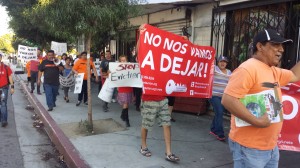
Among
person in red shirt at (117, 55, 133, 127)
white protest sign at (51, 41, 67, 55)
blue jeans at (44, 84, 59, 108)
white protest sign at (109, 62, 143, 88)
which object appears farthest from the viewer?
white protest sign at (51, 41, 67, 55)

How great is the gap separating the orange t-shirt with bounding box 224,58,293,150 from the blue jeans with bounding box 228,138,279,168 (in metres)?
0.04

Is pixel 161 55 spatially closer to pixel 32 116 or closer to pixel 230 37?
pixel 230 37

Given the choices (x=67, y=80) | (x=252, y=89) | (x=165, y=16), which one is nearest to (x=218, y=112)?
(x=252, y=89)

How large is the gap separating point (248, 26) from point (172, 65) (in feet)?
10.2

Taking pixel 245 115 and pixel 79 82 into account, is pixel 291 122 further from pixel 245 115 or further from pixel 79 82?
pixel 79 82

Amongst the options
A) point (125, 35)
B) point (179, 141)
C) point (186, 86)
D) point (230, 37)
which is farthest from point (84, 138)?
point (125, 35)

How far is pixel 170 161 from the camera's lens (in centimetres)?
467

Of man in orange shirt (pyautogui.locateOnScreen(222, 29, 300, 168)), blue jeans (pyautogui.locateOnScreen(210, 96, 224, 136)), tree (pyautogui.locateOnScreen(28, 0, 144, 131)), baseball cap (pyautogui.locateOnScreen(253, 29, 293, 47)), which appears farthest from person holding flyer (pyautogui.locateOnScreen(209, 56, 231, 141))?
baseball cap (pyautogui.locateOnScreen(253, 29, 293, 47))

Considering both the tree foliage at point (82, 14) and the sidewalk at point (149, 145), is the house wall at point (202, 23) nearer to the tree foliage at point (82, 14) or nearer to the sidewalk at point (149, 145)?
the sidewalk at point (149, 145)

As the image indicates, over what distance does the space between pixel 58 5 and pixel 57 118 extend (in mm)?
3035

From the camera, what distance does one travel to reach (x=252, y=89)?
7.70 ft

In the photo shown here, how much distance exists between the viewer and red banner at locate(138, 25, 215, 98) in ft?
14.9

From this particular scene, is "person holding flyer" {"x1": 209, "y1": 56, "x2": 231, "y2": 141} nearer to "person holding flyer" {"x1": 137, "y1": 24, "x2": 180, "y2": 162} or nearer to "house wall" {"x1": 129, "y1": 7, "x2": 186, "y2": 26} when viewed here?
"person holding flyer" {"x1": 137, "y1": 24, "x2": 180, "y2": 162}

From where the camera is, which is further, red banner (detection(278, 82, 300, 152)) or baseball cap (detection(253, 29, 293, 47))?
Answer: red banner (detection(278, 82, 300, 152))
